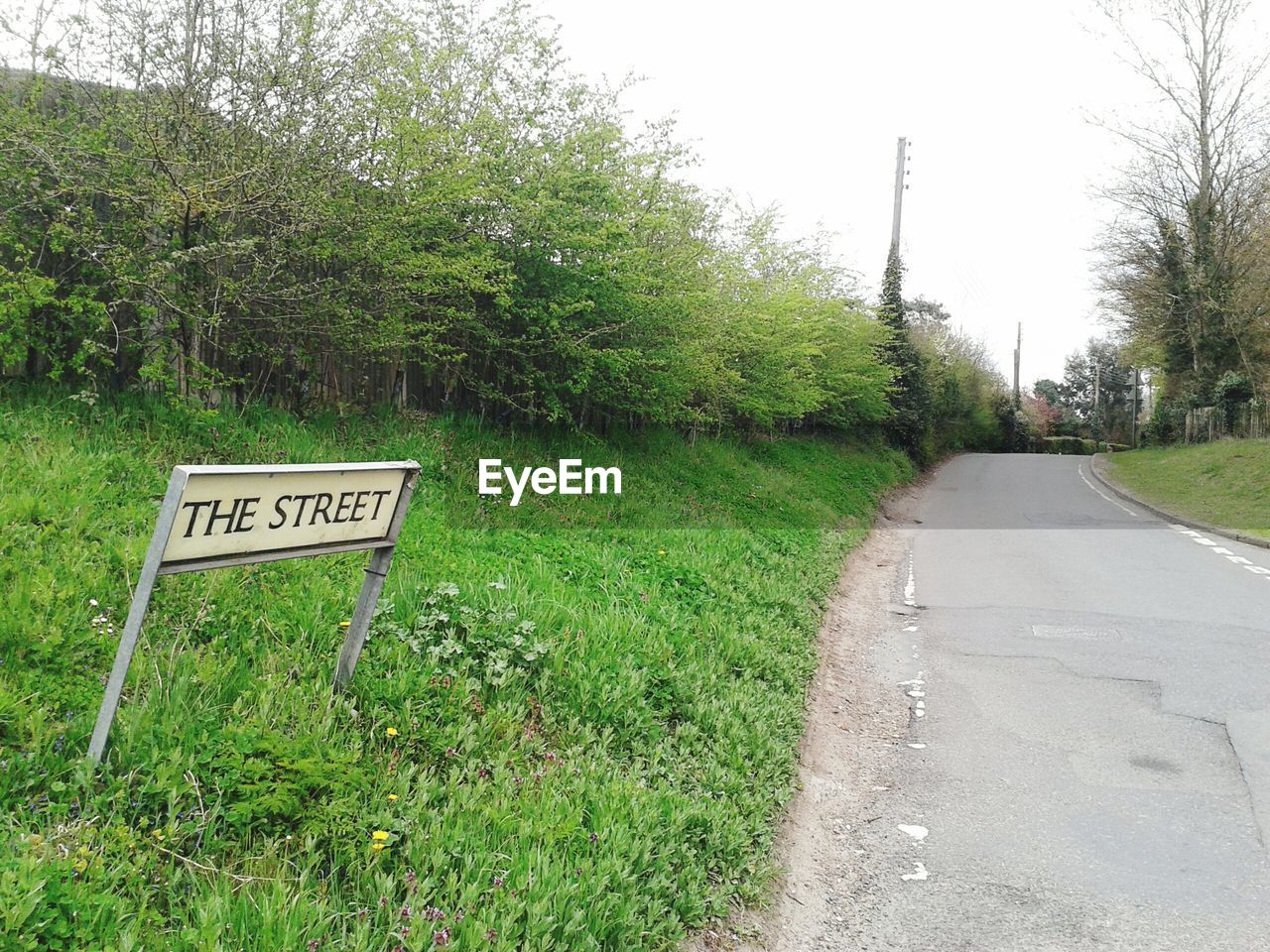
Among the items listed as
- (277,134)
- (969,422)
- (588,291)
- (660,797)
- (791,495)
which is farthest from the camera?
(969,422)

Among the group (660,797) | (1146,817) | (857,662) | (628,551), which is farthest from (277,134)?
(1146,817)

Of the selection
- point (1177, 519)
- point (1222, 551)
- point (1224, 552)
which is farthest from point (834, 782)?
point (1177, 519)

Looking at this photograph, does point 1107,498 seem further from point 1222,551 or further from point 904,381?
point 1222,551

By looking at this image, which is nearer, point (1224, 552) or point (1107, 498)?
point (1224, 552)

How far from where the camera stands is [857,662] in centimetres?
763

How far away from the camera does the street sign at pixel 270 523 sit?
2639 millimetres

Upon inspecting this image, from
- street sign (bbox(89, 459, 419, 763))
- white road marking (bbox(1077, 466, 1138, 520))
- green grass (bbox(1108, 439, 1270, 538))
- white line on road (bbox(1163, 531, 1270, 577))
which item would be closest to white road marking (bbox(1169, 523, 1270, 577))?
white line on road (bbox(1163, 531, 1270, 577))

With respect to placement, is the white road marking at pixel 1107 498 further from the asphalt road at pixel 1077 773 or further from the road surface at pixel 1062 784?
the road surface at pixel 1062 784

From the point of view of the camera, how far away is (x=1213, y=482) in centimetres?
2323

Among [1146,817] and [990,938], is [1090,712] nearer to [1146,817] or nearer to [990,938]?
[1146,817]

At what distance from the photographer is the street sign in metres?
2.64

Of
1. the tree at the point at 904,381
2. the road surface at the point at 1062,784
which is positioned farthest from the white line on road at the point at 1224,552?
the tree at the point at 904,381

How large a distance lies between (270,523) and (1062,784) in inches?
179

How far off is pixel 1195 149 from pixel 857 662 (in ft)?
113
